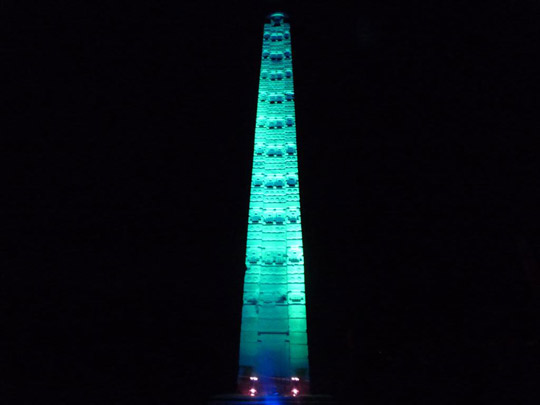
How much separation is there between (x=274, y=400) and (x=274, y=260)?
175 inches

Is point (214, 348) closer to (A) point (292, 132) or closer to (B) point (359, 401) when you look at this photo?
(B) point (359, 401)

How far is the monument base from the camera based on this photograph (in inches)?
323

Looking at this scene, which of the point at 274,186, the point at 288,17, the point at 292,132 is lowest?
the point at 274,186

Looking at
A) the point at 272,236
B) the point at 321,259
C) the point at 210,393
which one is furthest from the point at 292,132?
the point at 210,393

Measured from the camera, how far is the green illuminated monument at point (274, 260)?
10.1 meters

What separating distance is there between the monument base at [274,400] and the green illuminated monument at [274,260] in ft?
4.23

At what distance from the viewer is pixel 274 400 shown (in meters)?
8.36

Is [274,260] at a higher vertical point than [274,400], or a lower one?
higher

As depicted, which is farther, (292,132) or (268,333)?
(292,132)

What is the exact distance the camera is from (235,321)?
1016 cm

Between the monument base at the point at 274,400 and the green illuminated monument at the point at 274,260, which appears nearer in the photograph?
the monument base at the point at 274,400

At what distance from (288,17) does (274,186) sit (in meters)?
9.68

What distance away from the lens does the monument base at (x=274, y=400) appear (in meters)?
8.20

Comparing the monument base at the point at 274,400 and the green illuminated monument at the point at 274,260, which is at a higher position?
the green illuminated monument at the point at 274,260
